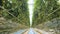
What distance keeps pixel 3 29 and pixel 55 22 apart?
1.03m

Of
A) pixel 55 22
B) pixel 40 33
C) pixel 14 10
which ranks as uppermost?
pixel 14 10

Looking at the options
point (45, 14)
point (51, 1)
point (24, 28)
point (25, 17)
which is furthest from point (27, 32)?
point (51, 1)

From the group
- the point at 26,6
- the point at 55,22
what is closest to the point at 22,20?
the point at 26,6

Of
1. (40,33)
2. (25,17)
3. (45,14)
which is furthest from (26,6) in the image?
(40,33)

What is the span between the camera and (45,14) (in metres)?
3.08

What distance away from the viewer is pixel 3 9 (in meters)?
3.07

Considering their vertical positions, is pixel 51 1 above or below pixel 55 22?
above

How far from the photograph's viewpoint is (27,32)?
10.2 ft

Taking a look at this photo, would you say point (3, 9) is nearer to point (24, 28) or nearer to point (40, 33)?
point (24, 28)

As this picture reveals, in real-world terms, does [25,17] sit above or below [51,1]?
below

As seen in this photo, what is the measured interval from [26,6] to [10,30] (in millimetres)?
574

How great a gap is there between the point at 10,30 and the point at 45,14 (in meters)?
0.76

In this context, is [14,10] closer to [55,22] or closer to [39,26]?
[39,26]

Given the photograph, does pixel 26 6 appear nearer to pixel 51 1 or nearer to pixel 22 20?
pixel 22 20
